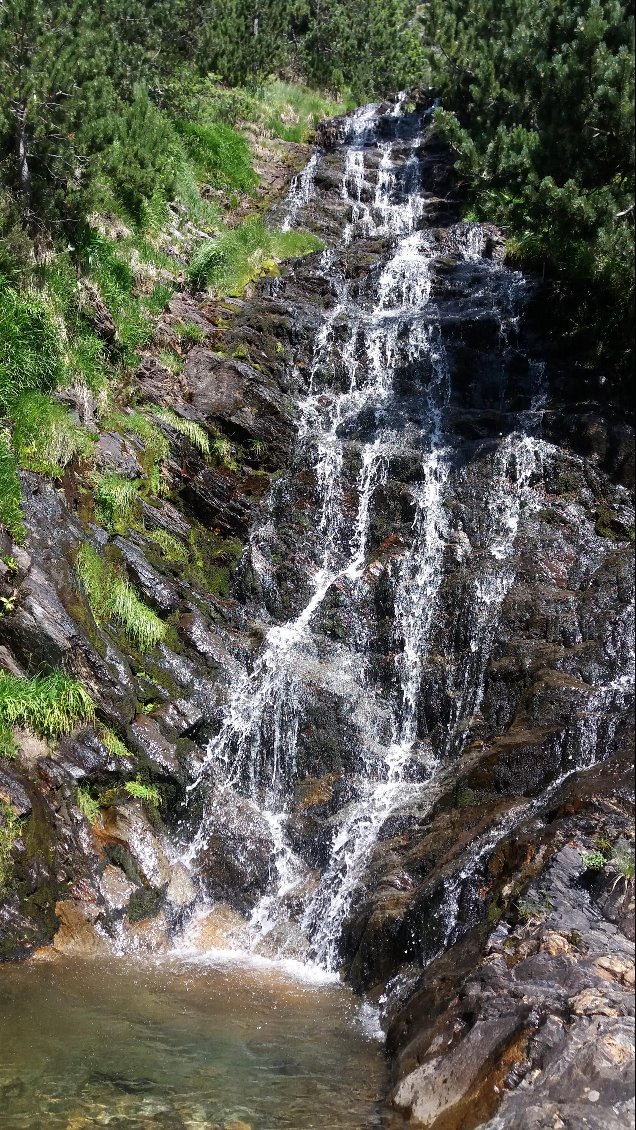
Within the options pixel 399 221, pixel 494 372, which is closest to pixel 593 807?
pixel 494 372

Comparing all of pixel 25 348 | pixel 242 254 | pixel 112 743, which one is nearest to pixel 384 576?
pixel 112 743

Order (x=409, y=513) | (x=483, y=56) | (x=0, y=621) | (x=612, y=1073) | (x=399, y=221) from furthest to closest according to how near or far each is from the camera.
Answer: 1. (x=399, y=221)
2. (x=483, y=56)
3. (x=409, y=513)
4. (x=0, y=621)
5. (x=612, y=1073)

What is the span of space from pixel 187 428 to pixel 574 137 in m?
7.74

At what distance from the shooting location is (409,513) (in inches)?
592

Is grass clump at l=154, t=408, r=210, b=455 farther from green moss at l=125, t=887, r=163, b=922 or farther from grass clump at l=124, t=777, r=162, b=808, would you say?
green moss at l=125, t=887, r=163, b=922

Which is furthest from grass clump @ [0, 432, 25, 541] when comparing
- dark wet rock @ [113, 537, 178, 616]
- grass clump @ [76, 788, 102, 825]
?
grass clump @ [76, 788, 102, 825]

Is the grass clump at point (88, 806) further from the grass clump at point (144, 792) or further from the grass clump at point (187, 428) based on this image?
the grass clump at point (187, 428)

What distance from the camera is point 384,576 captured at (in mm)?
14328

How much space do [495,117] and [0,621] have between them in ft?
44.1

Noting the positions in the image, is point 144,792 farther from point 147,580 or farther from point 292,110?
point 292,110

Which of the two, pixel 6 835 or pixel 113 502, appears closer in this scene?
pixel 6 835

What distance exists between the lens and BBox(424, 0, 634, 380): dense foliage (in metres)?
12.7

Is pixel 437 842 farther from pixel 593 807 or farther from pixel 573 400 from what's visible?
pixel 573 400

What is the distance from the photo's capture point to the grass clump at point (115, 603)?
40.1 ft
